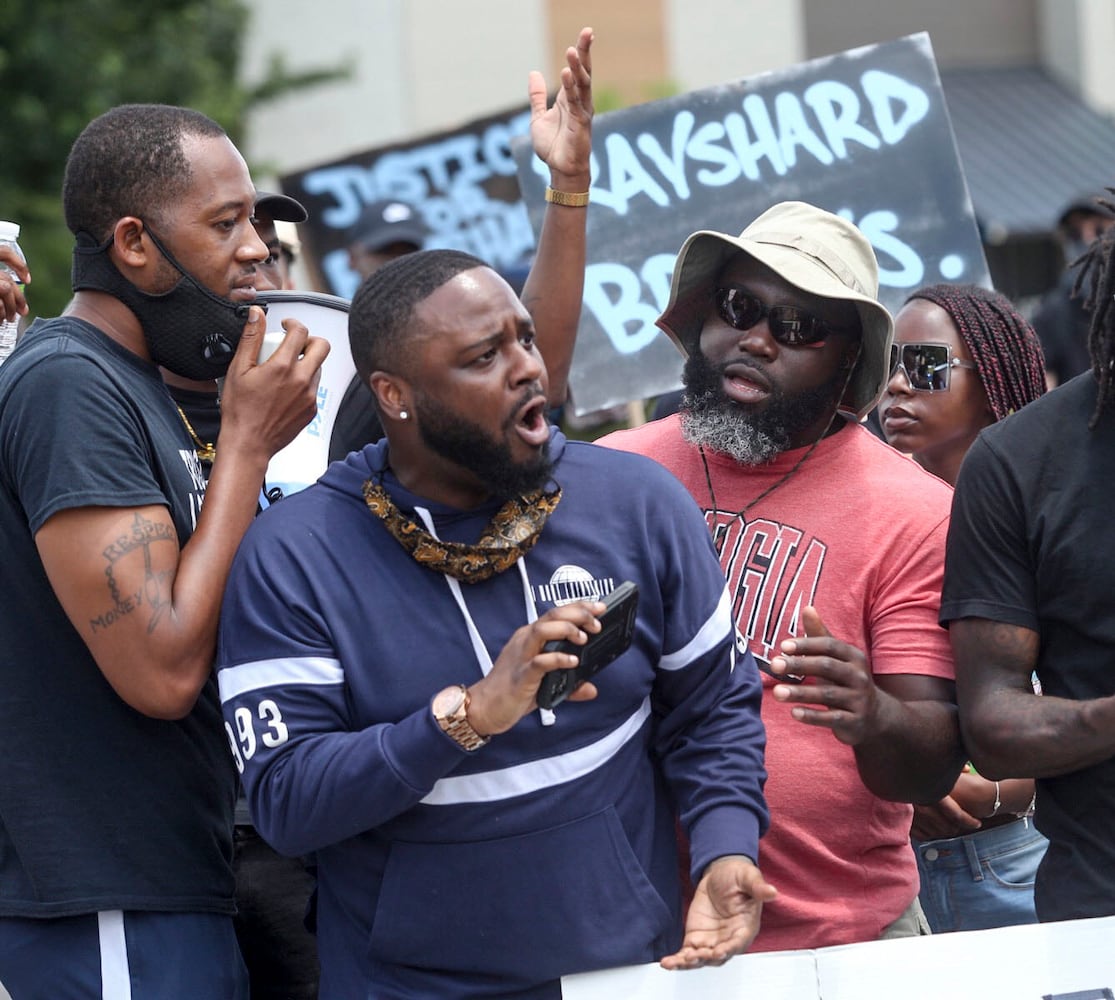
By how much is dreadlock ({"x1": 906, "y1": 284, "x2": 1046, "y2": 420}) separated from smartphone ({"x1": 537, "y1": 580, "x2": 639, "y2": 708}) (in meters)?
2.08

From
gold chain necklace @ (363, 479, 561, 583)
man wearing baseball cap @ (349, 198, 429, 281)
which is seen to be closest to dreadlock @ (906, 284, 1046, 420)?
gold chain necklace @ (363, 479, 561, 583)

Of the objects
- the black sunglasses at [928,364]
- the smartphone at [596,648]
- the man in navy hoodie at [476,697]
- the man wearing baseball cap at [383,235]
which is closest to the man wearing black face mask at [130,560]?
the man in navy hoodie at [476,697]

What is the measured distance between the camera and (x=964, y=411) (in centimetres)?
→ 429

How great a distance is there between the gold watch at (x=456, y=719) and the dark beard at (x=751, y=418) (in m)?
1.07

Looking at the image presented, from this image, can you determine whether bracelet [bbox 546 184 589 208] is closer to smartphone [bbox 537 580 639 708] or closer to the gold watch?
smartphone [bbox 537 580 639 708]

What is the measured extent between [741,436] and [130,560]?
123 centimetres

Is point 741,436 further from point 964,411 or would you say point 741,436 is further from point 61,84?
point 61,84

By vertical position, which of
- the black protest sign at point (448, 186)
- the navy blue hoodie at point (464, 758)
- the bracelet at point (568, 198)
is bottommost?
the black protest sign at point (448, 186)

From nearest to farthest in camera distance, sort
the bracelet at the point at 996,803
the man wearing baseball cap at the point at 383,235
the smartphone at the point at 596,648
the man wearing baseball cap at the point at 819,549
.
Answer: the smartphone at the point at 596,648
the man wearing baseball cap at the point at 819,549
the bracelet at the point at 996,803
the man wearing baseball cap at the point at 383,235

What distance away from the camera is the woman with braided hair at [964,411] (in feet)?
12.9

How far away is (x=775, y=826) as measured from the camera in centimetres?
306

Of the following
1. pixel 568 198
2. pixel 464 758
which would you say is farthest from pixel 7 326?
pixel 464 758

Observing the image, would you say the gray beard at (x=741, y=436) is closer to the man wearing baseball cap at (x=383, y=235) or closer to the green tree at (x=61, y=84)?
the man wearing baseball cap at (x=383, y=235)

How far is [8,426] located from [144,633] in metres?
0.43
